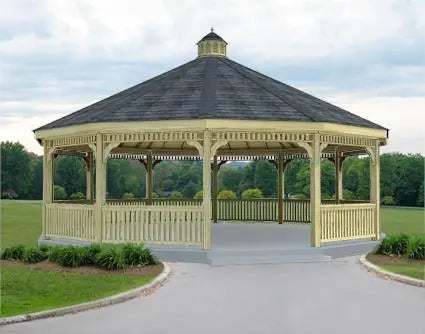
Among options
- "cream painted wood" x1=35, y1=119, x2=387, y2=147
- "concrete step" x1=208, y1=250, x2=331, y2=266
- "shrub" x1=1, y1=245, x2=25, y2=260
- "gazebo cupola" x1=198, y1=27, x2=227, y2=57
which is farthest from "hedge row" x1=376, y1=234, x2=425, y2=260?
"gazebo cupola" x1=198, y1=27, x2=227, y2=57

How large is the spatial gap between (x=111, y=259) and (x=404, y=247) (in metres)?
7.16

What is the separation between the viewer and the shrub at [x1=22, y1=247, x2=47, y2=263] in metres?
12.9

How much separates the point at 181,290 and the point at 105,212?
5378 millimetres

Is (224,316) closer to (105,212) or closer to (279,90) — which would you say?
(105,212)

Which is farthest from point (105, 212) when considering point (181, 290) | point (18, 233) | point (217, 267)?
point (18, 233)

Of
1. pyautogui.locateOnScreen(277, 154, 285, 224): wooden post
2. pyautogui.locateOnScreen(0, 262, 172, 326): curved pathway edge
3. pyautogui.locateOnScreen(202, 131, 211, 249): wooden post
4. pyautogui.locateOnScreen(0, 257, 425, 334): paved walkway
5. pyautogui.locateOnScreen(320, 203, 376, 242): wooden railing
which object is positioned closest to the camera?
pyautogui.locateOnScreen(0, 257, 425, 334): paved walkway

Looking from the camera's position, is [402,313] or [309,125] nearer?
[402,313]

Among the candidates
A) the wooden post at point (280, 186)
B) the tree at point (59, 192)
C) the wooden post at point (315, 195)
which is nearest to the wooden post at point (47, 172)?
the wooden post at point (315, 195)

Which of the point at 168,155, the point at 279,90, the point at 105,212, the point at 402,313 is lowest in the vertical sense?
the point at 402,313

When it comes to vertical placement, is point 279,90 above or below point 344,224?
above

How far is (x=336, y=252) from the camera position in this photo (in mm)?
15094

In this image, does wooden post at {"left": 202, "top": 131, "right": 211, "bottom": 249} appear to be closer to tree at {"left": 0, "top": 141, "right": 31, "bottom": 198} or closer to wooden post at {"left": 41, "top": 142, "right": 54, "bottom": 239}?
wooden post at {"left": 41, "top": 142, "right": 54, "bottom": 239}

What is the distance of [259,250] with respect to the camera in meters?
14.4

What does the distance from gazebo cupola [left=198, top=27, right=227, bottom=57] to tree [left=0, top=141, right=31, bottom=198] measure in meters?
49.3
